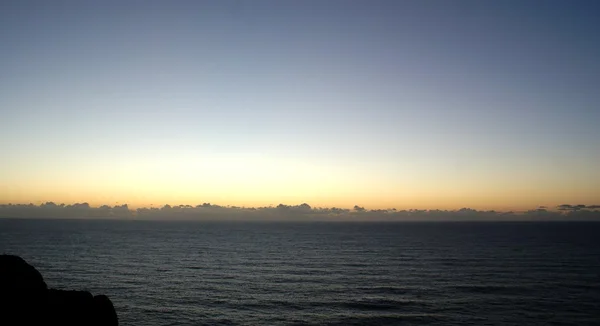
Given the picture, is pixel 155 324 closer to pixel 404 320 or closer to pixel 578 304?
pixel 404 320

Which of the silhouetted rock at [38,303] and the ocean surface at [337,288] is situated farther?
the ocean surface at [337,288]

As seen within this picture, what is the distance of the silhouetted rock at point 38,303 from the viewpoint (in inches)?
980

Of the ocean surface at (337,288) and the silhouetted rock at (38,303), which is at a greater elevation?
the silhouetted rock at (38,303)

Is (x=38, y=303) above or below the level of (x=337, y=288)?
above

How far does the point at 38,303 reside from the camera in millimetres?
25734

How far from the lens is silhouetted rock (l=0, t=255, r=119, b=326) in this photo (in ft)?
81.7

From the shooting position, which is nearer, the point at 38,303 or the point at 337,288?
the point at 38,303

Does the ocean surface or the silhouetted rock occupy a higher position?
the silhouetted rock

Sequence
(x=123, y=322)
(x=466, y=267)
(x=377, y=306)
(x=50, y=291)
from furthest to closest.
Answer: (x=466, y=267) < (x=377, y=306) < (x=123, y=322) < (x=50, y=291)

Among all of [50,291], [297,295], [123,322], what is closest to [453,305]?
[297,295]

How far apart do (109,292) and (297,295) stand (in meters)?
28.7

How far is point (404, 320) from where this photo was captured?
48.4 m

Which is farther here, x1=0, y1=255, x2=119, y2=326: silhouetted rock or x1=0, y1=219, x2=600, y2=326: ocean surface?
x1=0, y1=219, x2=600, y2=326: ocean surface

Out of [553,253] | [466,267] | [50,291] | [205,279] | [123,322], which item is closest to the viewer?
[50,291]
